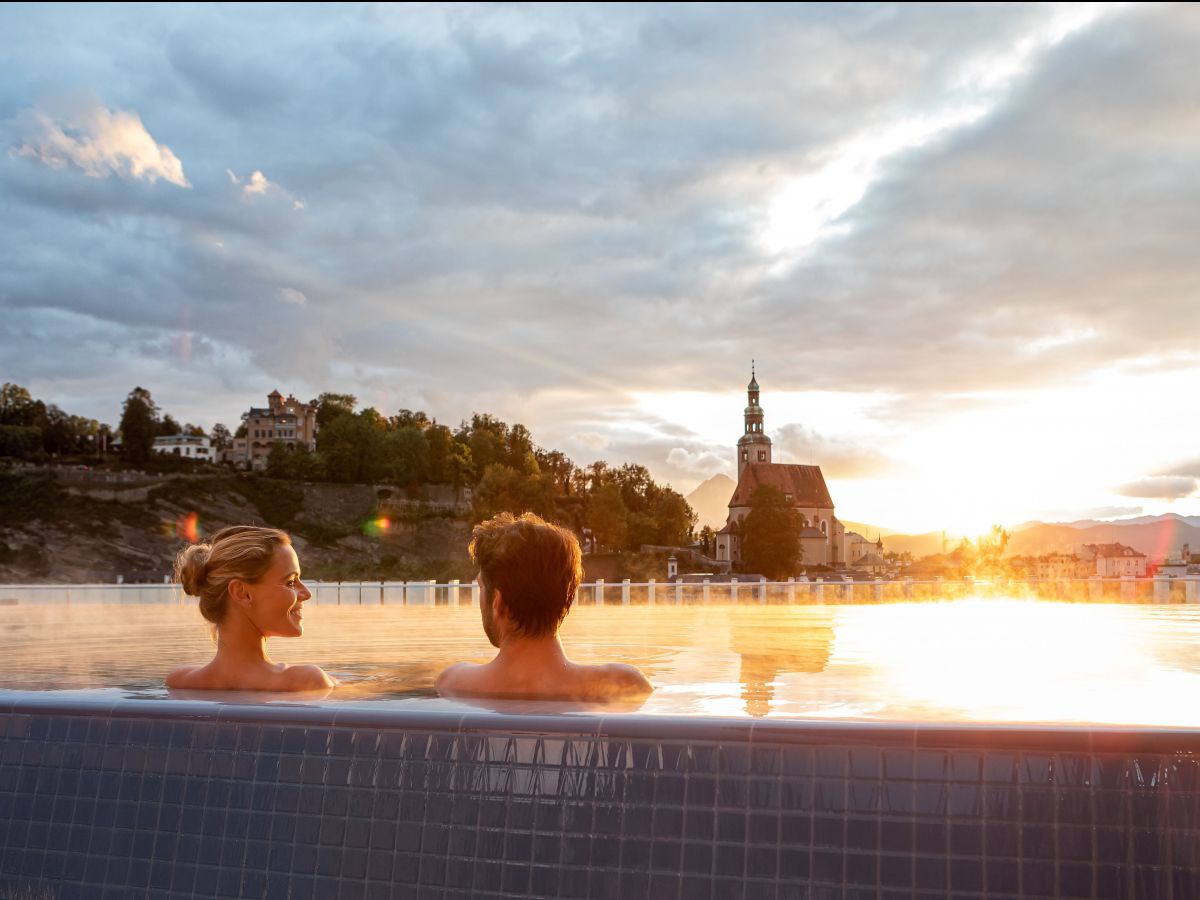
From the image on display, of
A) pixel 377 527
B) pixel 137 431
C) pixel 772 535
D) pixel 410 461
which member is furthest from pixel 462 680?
pixel 137 431

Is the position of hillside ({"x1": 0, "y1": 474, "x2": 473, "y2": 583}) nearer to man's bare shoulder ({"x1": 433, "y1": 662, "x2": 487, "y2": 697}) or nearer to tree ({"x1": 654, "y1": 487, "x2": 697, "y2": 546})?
tree ({"x1": 654, "y1": 487, "x2": 697, "y2": 546})

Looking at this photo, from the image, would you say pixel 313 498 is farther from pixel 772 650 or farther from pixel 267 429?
pixel 772 650

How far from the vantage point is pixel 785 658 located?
338 inches

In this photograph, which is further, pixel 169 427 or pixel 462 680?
pixel 169 427

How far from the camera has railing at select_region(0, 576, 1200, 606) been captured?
67.9ft

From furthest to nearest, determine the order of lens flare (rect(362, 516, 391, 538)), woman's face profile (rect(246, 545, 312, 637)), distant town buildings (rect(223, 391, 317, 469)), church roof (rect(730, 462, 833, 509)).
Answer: distant town buildings (rect(223, 391, 317, 469)) → church roof (rect(730, 462, 833, 509)) → lens flare (rect(362, 516, 391, 538)) → woman's face profile (rect(246, 545, 312, 637))

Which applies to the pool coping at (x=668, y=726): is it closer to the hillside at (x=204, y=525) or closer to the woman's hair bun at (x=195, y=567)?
the woman's hair bun at (x=195, y=567)

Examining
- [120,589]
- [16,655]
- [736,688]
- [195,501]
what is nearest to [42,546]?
[195,501]

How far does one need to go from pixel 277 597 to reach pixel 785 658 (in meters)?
4.99

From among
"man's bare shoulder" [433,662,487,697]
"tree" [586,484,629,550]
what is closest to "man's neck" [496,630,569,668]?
"man's bare shoulder" [433,662,487,697]

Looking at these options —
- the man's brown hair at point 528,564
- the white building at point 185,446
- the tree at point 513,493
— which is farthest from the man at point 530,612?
the white building at point 185,446

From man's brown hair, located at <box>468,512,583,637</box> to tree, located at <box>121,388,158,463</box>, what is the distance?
109 m

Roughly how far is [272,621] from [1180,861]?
3.27 m

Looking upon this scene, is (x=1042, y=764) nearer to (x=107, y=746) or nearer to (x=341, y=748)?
(x=341, y=748)
